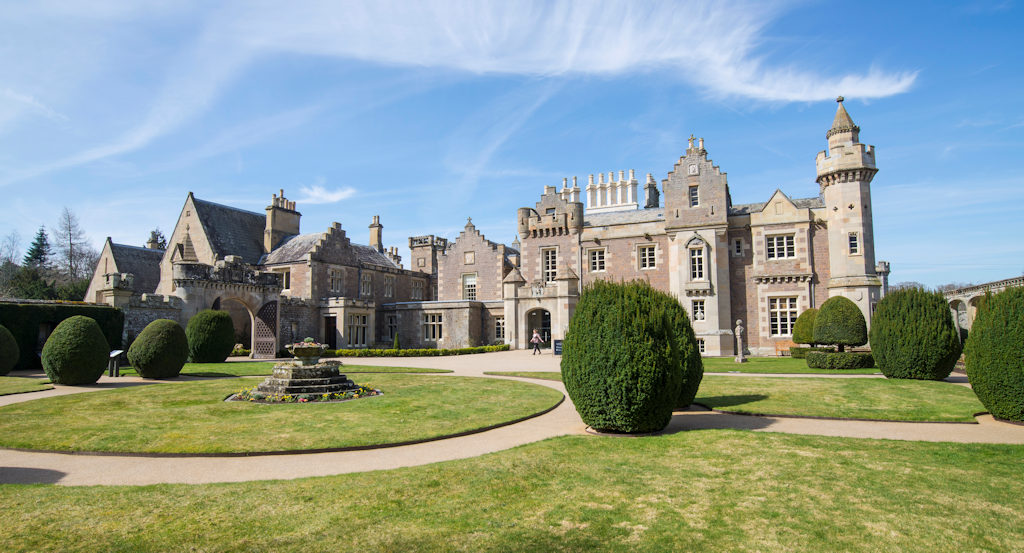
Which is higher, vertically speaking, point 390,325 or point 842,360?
point 390,325

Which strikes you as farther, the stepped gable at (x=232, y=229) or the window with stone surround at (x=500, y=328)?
the window with stone surround at (x=500, y=328)

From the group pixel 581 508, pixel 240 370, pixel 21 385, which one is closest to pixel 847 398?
pixel 581 508

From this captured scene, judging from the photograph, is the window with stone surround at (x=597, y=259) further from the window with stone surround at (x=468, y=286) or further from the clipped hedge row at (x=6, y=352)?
the clipped hedge row at (x=6, y=352)

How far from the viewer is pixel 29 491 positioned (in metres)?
6.99

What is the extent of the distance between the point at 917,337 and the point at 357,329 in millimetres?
31983

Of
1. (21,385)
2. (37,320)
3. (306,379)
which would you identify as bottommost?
(21,385)

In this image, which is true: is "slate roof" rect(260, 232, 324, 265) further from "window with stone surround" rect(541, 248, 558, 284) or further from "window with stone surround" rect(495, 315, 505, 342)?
"window with stone surround" rect(541, 248, 558, 284)

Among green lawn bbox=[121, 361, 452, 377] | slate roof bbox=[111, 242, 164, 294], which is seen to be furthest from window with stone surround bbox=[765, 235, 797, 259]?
slate roof bbox=[111, 242, 164, 294]

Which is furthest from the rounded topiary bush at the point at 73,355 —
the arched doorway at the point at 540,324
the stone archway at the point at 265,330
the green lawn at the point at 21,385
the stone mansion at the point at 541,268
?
the arched doorway at the point at 540,324

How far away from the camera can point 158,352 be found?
64.9 feet

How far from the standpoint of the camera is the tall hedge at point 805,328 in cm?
2889

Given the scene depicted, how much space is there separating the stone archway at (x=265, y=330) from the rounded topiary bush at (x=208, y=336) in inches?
239

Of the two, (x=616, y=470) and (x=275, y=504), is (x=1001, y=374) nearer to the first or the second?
(x=616, y=470)

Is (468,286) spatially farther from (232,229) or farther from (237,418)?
(237,418)
